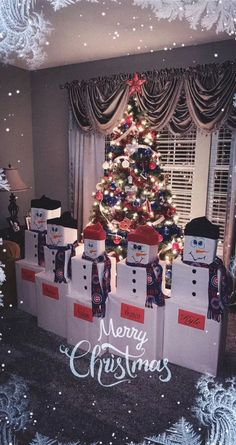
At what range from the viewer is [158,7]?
135 centimetres

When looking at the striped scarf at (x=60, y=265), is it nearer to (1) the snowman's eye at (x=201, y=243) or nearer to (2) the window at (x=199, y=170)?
(1) the snowman's eye at (x=201, y=243)

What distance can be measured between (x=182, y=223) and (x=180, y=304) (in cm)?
156

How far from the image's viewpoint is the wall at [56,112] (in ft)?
11.1

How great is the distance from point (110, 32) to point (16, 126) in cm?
172

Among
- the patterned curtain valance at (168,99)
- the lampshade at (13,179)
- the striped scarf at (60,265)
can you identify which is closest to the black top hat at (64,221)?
the striped scarf at (60,265)

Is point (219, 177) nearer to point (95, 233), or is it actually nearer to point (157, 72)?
point (157, 72)

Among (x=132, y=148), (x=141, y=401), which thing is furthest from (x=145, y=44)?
(x=141, y=401)

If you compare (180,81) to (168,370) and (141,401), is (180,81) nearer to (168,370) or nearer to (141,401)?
(168,370)

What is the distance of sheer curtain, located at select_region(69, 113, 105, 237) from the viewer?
12.2 feet

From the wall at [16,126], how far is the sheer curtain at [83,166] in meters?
0.63

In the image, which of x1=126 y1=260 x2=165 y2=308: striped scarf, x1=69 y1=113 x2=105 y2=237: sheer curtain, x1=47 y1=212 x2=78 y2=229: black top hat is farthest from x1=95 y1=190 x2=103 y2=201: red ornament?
x1=126 y1=260 x2=165 y2=308: striped scarf

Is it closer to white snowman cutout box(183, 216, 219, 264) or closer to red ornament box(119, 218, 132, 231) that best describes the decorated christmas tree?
red ornament box(119, 218, 132, 231)

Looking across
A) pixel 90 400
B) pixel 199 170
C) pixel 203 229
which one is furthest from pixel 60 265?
pixel 199 170
